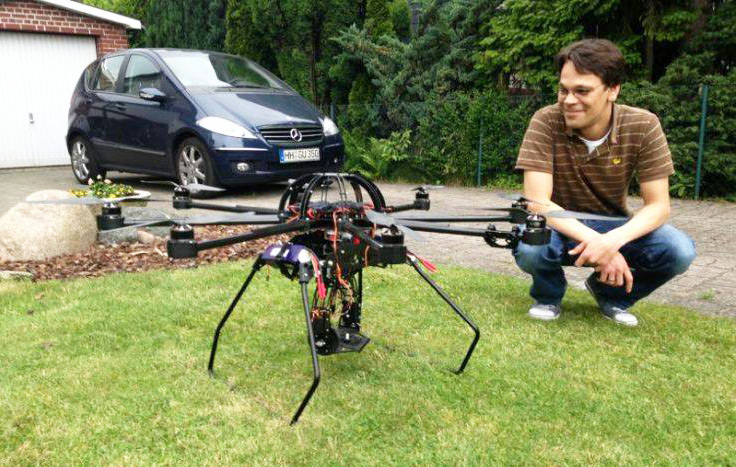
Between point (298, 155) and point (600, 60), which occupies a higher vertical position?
point (600, 60)

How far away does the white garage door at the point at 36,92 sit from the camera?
1202 cm

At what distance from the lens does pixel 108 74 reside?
909 cm

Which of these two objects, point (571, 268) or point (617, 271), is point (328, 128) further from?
point (617, 271)

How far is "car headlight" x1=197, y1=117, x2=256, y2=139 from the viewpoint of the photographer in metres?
7.70

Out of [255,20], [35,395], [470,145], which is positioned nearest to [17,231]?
[35,395]

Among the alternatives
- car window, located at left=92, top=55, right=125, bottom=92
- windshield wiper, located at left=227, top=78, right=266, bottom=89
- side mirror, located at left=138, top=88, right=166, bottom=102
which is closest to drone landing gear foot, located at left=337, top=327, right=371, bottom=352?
side mirror, located at left=138, top=88, right=166, bottom=102

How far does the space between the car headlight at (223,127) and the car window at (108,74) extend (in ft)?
6.80

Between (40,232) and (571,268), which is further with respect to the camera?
(40,232)

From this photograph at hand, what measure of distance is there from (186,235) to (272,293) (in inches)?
83.0

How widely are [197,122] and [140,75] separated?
4.99 feet

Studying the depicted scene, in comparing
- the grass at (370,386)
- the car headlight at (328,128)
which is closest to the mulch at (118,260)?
the grass at (370,386)

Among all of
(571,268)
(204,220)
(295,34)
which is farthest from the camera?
(295,34)

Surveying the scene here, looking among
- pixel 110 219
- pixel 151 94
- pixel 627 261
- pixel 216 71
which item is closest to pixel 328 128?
pixel 216 71

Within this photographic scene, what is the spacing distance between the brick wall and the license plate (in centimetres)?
699
